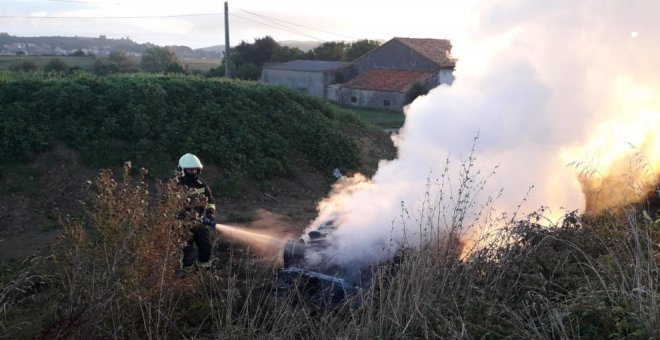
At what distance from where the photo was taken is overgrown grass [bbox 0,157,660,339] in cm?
361

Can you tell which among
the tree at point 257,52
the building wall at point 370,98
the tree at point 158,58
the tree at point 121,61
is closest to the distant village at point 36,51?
the tree at point 158,58

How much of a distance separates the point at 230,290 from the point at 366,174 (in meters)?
10.9

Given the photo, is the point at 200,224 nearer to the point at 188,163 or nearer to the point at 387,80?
the point at 188,163

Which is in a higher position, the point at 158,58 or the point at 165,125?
the point at 158,58

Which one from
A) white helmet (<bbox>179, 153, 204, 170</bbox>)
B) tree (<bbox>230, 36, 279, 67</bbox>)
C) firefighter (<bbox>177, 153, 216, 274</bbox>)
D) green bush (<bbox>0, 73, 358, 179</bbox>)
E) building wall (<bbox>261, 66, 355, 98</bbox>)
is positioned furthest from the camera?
tree (<bbox>230, 36, 279, 67</bbox>)

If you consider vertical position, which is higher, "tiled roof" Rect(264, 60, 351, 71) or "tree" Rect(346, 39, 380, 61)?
"tree" Rect(346, 39, 380, 61)

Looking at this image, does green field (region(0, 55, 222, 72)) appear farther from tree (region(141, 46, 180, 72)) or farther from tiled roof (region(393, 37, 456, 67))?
tiled roof (region(393, 37, 456, 67))

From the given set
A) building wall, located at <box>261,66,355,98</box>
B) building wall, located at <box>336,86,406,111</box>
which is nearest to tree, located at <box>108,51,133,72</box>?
building wall, located at <box>261,66,355,98</box>

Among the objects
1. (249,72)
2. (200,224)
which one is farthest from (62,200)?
(249,72)

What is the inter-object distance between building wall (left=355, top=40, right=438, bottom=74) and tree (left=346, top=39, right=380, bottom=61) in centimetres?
988

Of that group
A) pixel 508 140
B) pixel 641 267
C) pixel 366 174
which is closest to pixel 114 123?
pixel 366 174

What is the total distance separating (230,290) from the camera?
3793mm

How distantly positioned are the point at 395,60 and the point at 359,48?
12.7 metres

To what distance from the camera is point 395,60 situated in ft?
117
